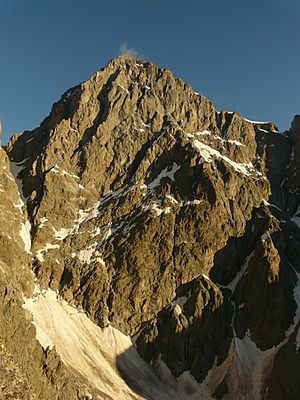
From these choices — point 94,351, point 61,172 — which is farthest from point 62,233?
point 94,351

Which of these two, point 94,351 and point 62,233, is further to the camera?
point 62,233

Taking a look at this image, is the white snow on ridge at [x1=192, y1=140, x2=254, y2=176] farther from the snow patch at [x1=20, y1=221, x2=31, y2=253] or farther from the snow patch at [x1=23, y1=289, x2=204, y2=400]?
the snow patch at [x1=23, y1=289, x2=204, y2=400]

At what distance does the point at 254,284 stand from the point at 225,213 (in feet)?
86.1

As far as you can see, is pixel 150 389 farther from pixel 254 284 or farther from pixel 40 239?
pixel 40 239

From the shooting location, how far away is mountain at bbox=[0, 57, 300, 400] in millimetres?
110938

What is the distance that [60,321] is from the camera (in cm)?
11712

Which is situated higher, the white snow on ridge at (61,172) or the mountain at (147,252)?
the white snow on ridge at (61,172)

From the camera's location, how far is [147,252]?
141250 millimetres

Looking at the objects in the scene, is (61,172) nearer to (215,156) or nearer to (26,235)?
(26,235)

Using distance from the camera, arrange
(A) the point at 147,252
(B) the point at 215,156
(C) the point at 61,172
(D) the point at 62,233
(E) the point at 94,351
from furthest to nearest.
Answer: (B) the point at 215,156 → (C) the point at 61,172 → (D) the point at 62,233 → (A) the point at 147,252 → (E) the point at 94,351

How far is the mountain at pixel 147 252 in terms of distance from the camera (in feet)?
364

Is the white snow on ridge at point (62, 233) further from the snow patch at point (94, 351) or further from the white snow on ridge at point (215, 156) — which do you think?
the white snow on ridge at point (215, 156)

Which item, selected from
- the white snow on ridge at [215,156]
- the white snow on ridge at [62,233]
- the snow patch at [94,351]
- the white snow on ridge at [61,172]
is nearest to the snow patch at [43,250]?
the white snow on ridge at [62,233]

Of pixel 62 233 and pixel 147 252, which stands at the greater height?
pixel 62 233
